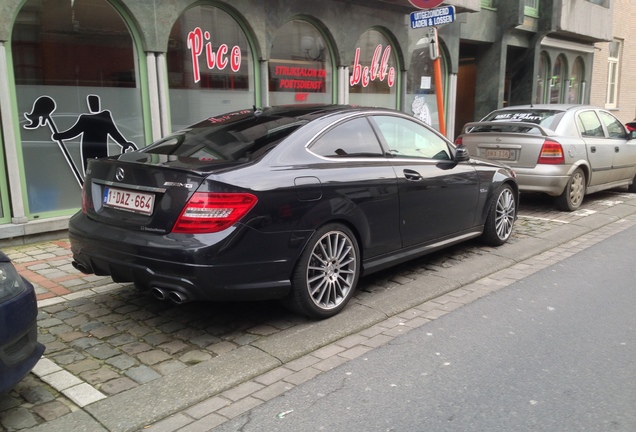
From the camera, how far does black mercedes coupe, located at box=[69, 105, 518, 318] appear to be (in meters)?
3.62

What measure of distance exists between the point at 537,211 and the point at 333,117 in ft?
18.2

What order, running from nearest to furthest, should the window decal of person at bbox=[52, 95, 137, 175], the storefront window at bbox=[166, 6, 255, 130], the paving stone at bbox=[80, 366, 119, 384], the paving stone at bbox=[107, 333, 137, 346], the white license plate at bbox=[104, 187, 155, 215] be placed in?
the paving stone at bbox=[80, 366, 119, 384] < the white license plate at bbox=[104, 187, 155, 215] < the paving stone at bbox=[107, 333, 137, 346] < the window decal of person at bbox=[52, 95, 137, 175] < the storefront window at bbox=[166, 6, 255, 130]

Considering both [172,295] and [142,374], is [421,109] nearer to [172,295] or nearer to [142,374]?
[172,295]

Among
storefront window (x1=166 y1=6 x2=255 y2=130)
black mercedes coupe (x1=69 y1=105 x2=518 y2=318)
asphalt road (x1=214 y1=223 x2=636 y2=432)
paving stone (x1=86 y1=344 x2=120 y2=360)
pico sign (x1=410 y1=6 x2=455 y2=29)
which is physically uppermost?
pico sign (x1=410 y1=6 x2=455 y2=29)

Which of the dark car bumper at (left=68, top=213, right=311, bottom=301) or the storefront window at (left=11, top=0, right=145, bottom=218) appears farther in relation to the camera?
the storefront window at (left=11, top=0, right=145, bottom=218)

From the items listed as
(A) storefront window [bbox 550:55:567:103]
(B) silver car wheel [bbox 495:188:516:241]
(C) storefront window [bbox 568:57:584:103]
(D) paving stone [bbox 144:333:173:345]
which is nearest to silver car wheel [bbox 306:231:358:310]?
(D) paving stone [bbox 144:333:173:345]

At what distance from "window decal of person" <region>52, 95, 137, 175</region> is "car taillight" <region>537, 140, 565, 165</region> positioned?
6.04m

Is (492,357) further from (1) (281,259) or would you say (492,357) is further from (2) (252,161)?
(2) (252,161)

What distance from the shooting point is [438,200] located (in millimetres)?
5348

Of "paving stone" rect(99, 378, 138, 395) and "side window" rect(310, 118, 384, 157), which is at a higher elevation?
"side window" rect(310, 118, 384, 157)

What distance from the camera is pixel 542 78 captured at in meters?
17.4

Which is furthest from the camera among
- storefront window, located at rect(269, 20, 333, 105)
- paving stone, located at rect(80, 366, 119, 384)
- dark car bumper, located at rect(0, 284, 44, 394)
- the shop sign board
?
storefront window, located at rect(269, 20, 333, 105)

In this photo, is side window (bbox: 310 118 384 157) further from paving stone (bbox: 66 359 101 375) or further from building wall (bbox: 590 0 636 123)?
building wall (bbox: 590 0 636 123)

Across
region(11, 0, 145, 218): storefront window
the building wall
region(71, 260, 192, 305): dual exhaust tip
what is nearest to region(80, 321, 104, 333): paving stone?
region(71, 260, 192, 305): dual exhaust tip
